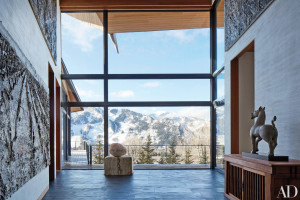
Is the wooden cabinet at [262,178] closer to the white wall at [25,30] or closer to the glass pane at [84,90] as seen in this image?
the white wall at [25,30]

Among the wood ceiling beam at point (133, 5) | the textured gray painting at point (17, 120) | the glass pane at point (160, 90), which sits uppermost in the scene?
the wood ceiling beam at point (133, 5)

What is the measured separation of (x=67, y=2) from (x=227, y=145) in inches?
222

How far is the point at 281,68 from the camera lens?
3213mm

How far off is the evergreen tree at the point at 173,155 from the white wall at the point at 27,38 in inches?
140

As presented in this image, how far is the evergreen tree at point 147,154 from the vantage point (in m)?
7.16

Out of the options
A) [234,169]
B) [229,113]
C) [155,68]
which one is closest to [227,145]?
[229,113]

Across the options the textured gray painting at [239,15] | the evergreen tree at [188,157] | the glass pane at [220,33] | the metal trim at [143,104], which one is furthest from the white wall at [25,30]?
the evergreen tree at [188,157]

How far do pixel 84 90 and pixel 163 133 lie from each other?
8.45ft

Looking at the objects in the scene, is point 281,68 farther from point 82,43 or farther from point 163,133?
point 82,43

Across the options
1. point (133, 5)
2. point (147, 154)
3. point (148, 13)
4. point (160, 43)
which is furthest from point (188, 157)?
point (133, 5)

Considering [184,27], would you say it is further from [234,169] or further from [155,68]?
[234,169]

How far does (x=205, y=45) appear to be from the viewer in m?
7.32

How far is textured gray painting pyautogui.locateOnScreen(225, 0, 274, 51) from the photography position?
3.97 m

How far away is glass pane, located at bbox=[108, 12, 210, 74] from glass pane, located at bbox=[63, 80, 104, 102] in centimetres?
62
